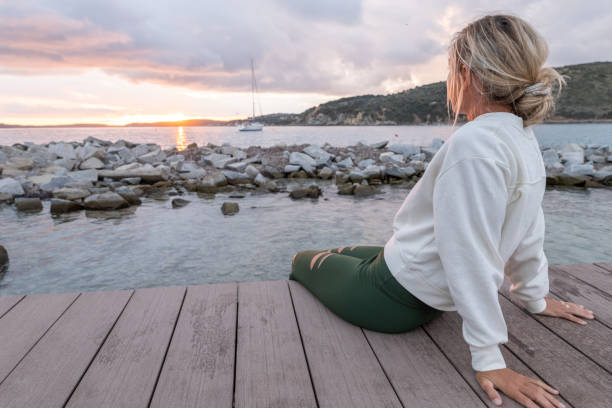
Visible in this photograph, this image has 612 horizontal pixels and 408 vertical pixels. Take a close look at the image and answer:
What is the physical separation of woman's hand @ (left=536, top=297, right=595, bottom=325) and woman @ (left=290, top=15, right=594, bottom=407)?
0.64 meters

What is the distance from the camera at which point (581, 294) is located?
2.15m

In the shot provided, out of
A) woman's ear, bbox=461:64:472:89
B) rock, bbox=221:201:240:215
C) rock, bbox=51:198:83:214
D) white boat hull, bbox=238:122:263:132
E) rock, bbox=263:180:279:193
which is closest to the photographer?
woman's ear, bbox=461:64:472:89

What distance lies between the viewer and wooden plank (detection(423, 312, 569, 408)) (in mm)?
1335

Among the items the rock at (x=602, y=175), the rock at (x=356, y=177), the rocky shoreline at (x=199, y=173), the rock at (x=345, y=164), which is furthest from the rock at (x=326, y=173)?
the rock at (x=602, y=175)

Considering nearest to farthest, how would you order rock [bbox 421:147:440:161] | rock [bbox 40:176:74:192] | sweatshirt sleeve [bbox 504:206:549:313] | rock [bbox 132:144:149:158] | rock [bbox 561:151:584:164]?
sweatshirt sleeve [bbox 504:206:549:313] < rock [bbox 40:176:74:192] < rock [bbox 561:151:584:164] < rock [bbox 132:144:149:158] < rock [bbox 421:147:440:161]

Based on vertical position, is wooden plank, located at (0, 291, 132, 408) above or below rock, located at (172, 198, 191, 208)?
above

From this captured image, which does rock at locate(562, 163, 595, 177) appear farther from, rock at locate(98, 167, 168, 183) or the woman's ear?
the woman's ear

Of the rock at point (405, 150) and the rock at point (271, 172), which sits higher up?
the rock at point (405, 150)

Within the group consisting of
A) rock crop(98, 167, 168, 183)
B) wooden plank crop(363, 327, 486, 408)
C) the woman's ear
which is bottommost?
rock crop(98, 167, 168, 183)

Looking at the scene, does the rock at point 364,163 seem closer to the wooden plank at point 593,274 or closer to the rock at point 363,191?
the rock at point 363,191

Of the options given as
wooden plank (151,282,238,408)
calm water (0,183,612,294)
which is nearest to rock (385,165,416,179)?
calm water (0,183,612,294)

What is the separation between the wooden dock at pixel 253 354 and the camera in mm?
1318

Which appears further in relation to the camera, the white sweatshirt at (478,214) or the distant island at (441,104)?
the distant island at (441,104)

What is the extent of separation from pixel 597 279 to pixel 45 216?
792 centimetres
